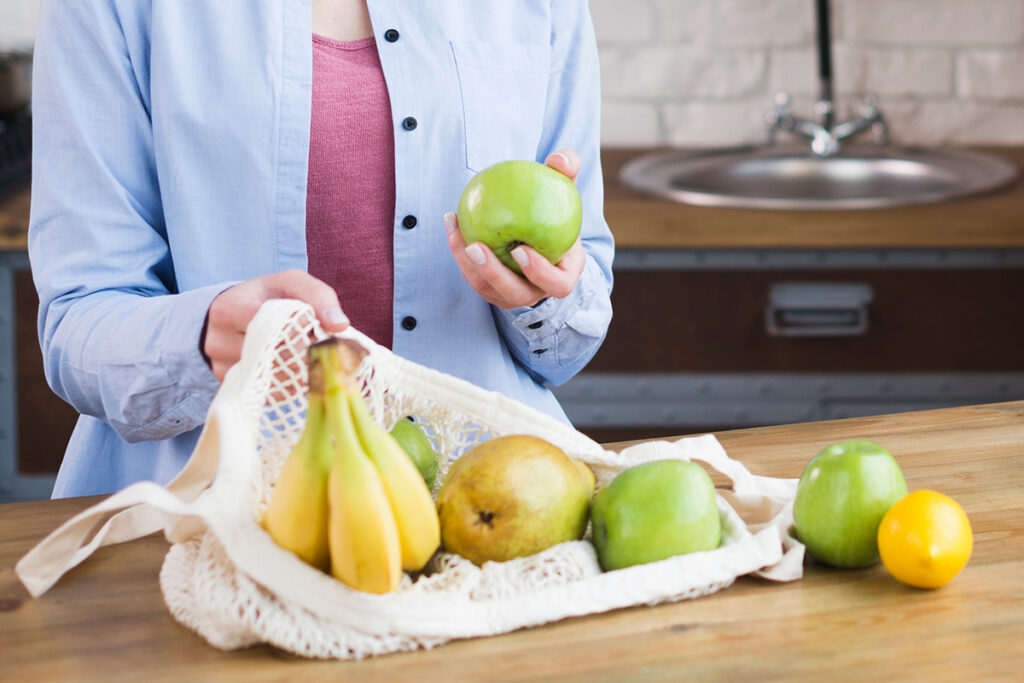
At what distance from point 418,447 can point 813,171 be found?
5.43 ft

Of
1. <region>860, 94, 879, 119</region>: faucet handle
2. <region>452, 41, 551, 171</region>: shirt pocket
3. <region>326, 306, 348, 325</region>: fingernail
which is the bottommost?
<region>860, 94, 879, 119</region>: faucet handle

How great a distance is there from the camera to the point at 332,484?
0.61 m

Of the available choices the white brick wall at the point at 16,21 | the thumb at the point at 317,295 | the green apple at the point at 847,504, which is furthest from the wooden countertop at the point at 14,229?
the green apple at the point at 847,504

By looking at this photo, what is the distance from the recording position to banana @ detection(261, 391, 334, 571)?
0.62 meters

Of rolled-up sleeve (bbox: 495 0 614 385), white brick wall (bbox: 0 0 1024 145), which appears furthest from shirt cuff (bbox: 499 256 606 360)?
white brick wall (bbox: 0 0 1024 145)

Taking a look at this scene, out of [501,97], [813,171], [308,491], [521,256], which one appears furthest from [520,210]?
[813,171]

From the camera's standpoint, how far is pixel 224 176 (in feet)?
3.49

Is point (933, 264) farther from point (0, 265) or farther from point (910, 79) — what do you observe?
point (0, 265)

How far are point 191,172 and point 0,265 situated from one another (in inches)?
35.8

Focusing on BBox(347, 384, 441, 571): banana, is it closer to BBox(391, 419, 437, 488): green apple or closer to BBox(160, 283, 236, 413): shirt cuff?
BBox(391, 419, 437, 488): green apple

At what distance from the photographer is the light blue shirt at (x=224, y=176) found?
1.00 m

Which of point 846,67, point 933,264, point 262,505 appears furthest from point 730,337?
point 262,505

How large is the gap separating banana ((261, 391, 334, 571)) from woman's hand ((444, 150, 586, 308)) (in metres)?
0.32

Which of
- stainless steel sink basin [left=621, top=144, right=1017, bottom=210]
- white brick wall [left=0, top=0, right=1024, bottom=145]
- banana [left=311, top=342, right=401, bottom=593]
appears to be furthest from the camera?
white brick wall [left=0, top=0, right=1024, bottom=145]
